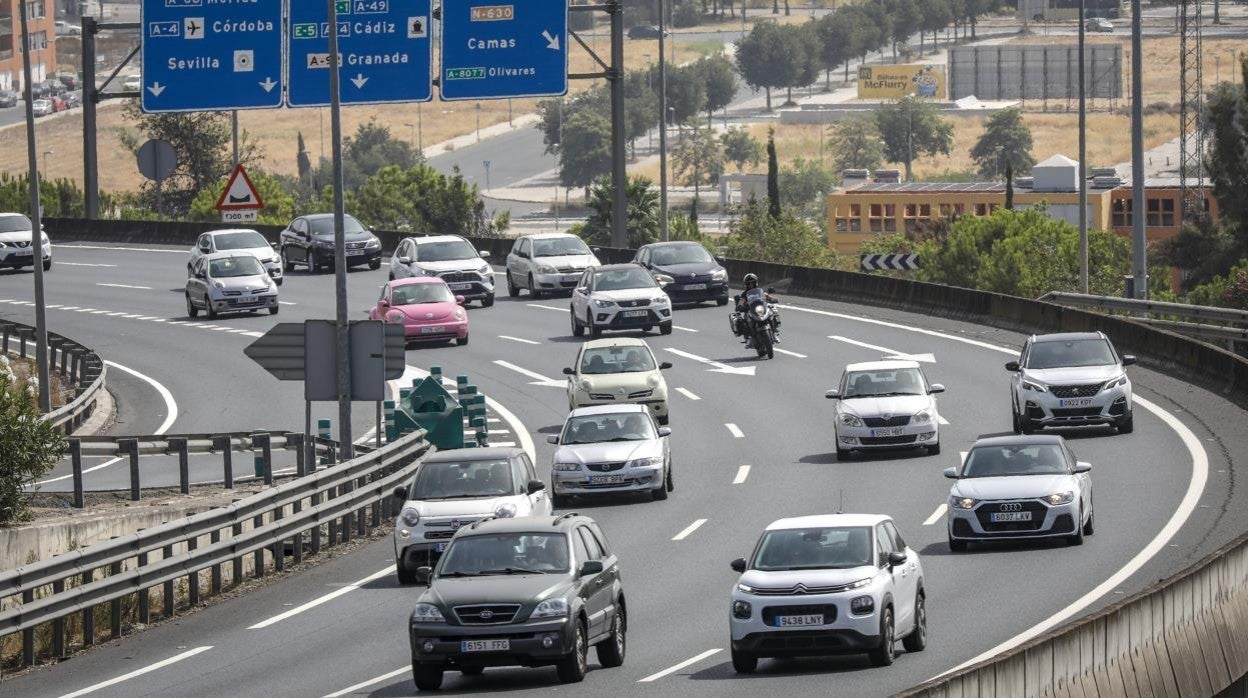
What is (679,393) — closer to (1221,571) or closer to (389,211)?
(1221,571)

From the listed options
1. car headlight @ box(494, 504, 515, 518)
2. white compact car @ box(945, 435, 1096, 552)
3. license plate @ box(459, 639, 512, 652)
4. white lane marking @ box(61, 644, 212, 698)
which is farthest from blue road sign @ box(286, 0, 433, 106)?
license plate @ box(459, 639, 512, 652)

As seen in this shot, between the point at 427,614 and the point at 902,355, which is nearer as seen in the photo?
the point at 427,614

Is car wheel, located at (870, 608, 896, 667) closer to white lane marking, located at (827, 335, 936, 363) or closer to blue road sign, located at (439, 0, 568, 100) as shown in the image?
white lane marking, located at (827, 335, 936, 363)

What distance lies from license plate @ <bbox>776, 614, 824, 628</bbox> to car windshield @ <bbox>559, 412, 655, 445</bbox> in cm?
1294

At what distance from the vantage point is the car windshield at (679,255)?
54.7 metres

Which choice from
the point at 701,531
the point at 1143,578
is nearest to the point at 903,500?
the point at 701,531

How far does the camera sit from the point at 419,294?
1997 inches

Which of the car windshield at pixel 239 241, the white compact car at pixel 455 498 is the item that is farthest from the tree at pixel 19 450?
the car windshield at pixel 239 241

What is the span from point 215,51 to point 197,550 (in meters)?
38.6

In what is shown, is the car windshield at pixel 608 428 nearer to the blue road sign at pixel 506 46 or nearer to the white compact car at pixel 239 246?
the blue road sign at pixel 506 46

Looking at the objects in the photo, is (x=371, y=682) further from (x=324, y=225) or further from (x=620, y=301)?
(x=324, y=225)

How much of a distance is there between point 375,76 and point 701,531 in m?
34.2

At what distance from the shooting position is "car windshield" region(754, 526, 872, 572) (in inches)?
792

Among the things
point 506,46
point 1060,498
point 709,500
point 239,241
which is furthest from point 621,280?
point 1060,498
